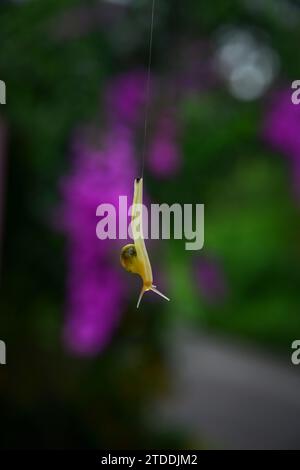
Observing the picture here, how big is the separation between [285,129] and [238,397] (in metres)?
1.31

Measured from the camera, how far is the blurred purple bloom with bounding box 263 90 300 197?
77 cm

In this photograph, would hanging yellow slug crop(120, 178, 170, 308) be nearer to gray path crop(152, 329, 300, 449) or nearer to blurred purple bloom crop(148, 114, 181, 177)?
blurred purple bloom crop(148, 114, 181, 177)

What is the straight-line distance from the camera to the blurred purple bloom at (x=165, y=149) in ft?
2.52

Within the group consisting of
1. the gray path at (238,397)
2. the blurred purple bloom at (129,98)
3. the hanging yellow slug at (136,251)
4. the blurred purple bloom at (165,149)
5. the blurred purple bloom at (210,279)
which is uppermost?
the blurred purple bloom at (129,98)

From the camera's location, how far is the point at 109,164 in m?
0.77

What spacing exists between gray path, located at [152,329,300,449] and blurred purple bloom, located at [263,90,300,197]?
656 millimetres

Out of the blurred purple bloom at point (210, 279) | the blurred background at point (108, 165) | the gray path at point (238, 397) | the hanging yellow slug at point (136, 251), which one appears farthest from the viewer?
the gray path at point (238, 397)

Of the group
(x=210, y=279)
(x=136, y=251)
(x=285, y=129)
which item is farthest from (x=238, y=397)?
(x=136, y=251)

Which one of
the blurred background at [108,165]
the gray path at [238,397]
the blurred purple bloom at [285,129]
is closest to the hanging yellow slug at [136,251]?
the blurred background at [108,165]

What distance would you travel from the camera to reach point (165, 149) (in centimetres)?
77

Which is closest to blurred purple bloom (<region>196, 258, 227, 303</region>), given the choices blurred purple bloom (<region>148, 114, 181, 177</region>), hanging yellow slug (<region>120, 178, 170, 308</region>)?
blurred purple bloom (<region>148, 114, 181, 177</region>)

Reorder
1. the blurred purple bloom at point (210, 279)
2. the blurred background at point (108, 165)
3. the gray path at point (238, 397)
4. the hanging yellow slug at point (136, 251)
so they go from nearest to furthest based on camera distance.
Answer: the hanging yellow slug at point (136, 251) → the blurred background at point (108, 165) → the blurred purple bloom at point (210, 279) → the gray path at point (238, 397)

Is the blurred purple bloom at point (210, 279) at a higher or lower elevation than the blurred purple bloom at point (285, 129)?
lower

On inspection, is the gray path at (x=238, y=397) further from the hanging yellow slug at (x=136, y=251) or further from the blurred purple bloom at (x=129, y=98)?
the hanging yellow slug at (x=136, y=251)
